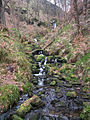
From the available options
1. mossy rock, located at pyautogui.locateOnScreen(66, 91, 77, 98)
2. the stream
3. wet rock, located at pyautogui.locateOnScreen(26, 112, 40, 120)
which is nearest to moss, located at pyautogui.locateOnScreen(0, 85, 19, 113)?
the stream

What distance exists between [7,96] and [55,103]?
2.56m

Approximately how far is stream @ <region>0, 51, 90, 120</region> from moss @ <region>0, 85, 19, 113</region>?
25cm

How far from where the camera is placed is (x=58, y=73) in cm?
1028

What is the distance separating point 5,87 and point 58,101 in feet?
9.75

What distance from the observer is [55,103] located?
6.24m

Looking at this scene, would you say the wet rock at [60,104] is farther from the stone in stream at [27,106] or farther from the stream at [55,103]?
the stone in stream at [27,106]

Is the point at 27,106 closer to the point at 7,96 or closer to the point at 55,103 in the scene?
the point at 7,96

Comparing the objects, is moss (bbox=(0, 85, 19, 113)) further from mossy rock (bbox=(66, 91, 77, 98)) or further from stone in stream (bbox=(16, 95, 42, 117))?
mossy rock (bbox=(66, 91, 77, 98))

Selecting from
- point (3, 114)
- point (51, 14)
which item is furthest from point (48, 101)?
point (51, 14)

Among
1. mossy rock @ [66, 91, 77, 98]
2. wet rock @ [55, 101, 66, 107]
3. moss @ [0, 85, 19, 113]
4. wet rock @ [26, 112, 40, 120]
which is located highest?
moss @ [0, 85, 19, 113]

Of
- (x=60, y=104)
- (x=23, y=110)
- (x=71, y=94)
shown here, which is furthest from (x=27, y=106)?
(x=71, y=94)

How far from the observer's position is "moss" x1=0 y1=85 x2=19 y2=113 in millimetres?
5178

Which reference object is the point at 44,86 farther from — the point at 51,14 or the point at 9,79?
the point at 51,14

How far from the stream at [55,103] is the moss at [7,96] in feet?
0.83
